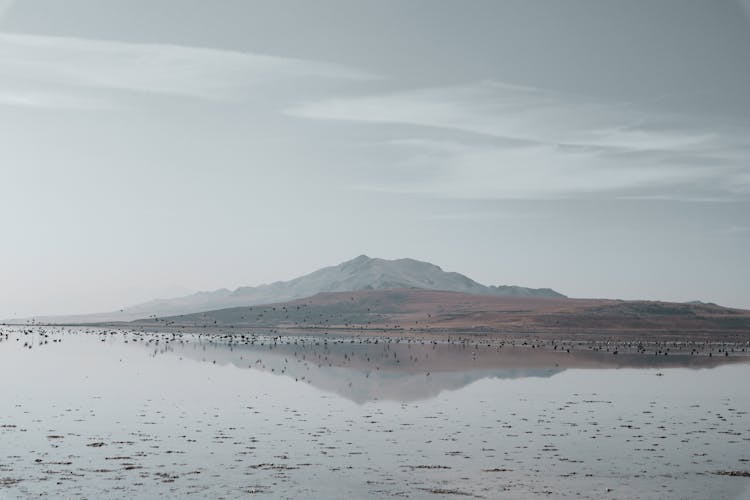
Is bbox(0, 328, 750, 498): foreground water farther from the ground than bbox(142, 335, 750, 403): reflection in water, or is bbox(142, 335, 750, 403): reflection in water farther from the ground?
bbox(142, 335, 750, 403): reflection in water

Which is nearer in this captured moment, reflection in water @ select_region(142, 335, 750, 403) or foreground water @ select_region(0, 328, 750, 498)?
foreground water @ select_region(0, 328, 750, 498)

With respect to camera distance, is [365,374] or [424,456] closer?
[424,456]

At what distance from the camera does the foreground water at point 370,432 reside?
82.5ft

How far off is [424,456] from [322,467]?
4.40 m

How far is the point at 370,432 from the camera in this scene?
116 feet

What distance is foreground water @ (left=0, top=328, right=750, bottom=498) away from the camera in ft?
82.5

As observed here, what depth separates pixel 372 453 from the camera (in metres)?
30.3

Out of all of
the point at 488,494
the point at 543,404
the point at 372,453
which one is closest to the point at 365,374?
the point at 543,404

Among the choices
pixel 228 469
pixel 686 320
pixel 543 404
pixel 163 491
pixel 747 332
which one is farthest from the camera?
pixel 686 320

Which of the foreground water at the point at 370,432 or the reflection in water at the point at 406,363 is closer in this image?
the foreground water at the point at 370,432

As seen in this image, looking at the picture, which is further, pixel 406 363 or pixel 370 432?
pixel 406 363

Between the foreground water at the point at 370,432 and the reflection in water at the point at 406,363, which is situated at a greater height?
the reflection in water at the point at 406,363

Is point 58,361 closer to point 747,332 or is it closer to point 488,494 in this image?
point 488,494

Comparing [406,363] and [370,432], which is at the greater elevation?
[406,363]
